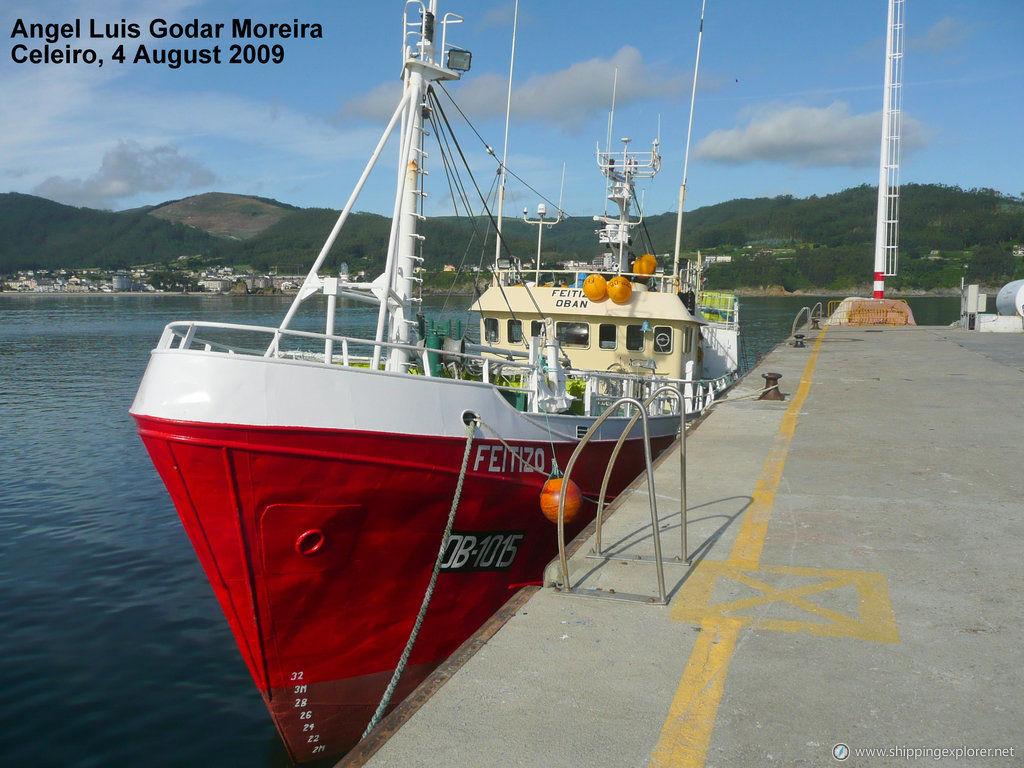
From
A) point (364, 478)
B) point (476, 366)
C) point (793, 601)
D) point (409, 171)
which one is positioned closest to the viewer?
point (793, 601)

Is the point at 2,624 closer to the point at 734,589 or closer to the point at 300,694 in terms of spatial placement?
the point at 300,694

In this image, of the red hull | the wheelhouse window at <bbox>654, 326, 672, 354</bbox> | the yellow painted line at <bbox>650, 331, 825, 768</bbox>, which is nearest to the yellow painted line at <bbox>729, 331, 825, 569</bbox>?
the yellow painted line at <bbox>650, 331, 825, 768</bbox>

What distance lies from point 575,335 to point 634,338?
3.46 ft

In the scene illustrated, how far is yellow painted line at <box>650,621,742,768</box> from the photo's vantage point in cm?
338

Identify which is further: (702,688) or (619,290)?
(619,290)

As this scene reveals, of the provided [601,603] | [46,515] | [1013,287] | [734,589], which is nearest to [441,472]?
[601,603]

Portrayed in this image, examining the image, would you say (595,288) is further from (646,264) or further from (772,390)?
(772,390)

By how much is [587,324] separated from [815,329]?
2427 cm

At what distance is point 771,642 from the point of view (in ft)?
14.4

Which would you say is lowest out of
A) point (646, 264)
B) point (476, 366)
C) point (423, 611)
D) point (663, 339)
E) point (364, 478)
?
point (423, 611)

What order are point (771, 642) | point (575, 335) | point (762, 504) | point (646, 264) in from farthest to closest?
point (646, 264) → point (575, 335) → point (762, 504) → point (771, 642)

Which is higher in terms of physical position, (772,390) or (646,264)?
(646,264)

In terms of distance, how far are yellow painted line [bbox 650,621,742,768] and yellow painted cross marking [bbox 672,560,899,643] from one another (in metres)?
0.21

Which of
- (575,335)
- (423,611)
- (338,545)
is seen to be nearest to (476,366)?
(575,335)
